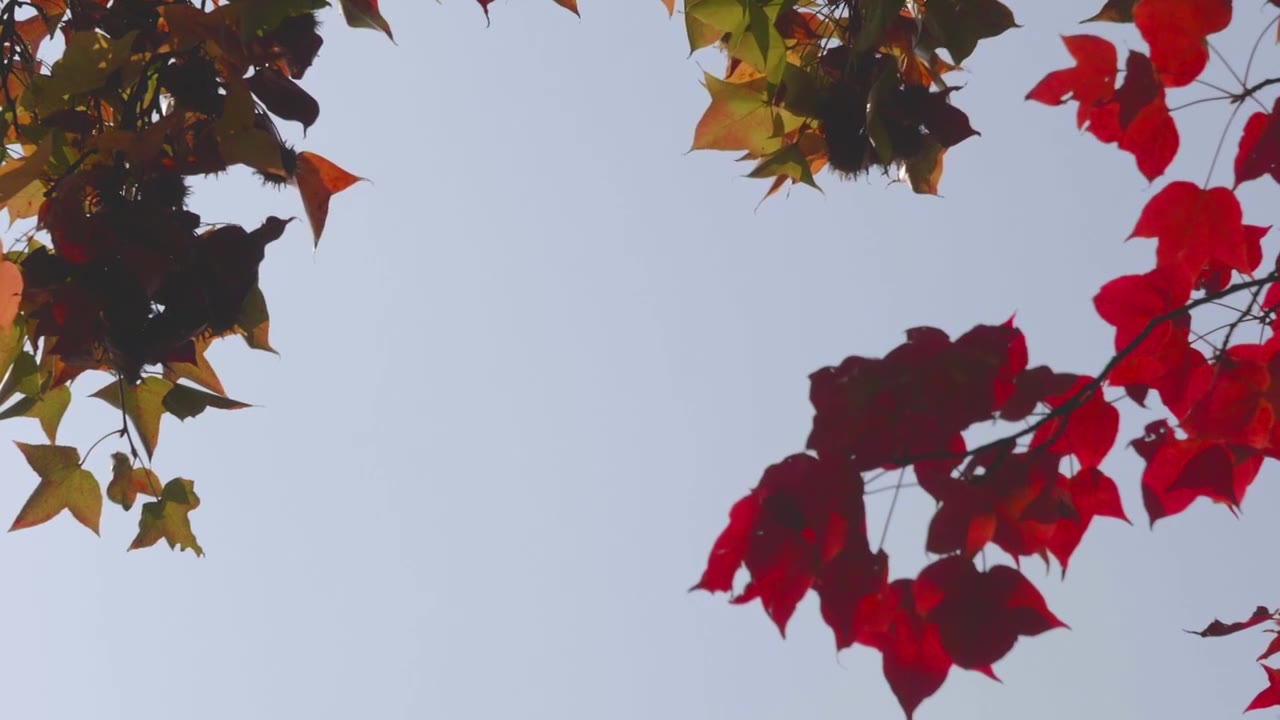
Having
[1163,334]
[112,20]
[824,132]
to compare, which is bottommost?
[1163,334]

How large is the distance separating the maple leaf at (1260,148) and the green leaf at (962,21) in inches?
16.6

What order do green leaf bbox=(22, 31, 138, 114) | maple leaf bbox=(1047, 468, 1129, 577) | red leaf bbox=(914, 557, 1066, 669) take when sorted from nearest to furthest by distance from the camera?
red leaf bbox=(914, 557, 1066, 669) < maple leaf bbox=(1047, 468, 1129, 577) < green leaf bbox=(22, 31, 138, 114)

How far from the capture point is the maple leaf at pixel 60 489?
1632 millimetres

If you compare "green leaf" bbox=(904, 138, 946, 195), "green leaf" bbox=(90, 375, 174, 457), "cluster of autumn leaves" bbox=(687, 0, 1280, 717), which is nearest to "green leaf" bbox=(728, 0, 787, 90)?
"cluster of autumn leaves" bbox=(687, 0, 1280, 717)

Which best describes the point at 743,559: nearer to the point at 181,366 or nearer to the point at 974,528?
the point at 974,528

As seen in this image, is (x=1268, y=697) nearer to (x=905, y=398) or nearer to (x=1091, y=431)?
(x=1091, y=431)

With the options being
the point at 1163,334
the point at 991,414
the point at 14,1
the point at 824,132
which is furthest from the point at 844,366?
the point at 14,1

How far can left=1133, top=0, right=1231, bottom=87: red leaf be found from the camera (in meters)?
1.13

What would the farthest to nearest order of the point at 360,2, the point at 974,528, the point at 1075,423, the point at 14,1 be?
the point at 14,1 < the point at 360,2 < the point at 1075,423 < the point at 974,528

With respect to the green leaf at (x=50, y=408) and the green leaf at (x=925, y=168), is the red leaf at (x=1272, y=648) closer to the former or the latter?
the green leaf at (x=925, y=168)

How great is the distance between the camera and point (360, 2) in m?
1.47

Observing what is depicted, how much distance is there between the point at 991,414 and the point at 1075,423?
0.70 feet

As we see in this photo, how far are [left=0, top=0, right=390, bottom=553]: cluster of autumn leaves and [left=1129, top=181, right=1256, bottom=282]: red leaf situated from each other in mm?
895

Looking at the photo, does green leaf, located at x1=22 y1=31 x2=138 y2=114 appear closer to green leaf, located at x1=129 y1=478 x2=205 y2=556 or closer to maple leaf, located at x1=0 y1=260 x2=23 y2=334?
maple leaf, located at x1=0 y1=260 x2=23 y2=334
